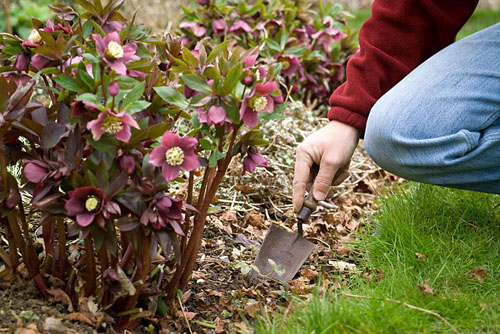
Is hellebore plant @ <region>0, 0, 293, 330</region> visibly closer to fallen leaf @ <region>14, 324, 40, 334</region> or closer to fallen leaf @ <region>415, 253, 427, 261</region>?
fallen leaf @ <region>14, 324, 40, 334</region>

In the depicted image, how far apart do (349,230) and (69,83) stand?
145 cm

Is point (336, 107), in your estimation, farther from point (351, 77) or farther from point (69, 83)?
point (69, 83)

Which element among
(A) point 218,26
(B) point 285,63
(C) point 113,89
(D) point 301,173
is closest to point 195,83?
(C) point 113,89

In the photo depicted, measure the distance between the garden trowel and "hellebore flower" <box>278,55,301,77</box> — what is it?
4.02 feet

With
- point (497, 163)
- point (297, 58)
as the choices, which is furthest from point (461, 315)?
point (297, 58)

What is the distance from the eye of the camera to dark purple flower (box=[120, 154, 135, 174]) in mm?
1191

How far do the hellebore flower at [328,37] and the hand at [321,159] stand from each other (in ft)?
5.15

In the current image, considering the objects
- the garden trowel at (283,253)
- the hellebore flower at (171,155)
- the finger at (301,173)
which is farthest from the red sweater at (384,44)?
the hellebore flower at (171,155)

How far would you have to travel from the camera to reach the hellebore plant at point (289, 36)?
2945 mm

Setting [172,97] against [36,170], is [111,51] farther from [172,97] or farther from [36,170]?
[36,170]

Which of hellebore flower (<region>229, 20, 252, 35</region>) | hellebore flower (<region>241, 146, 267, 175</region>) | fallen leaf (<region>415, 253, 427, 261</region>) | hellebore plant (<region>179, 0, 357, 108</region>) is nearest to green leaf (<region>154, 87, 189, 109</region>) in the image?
hellebore flower (<region>241, 146, 267, 175</region>)

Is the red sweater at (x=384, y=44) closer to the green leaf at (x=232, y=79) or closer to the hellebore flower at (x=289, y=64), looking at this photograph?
the green leaf at (x=232, y=79)

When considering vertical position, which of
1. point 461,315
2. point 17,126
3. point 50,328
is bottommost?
point 461,315

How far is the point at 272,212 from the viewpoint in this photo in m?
2.38
